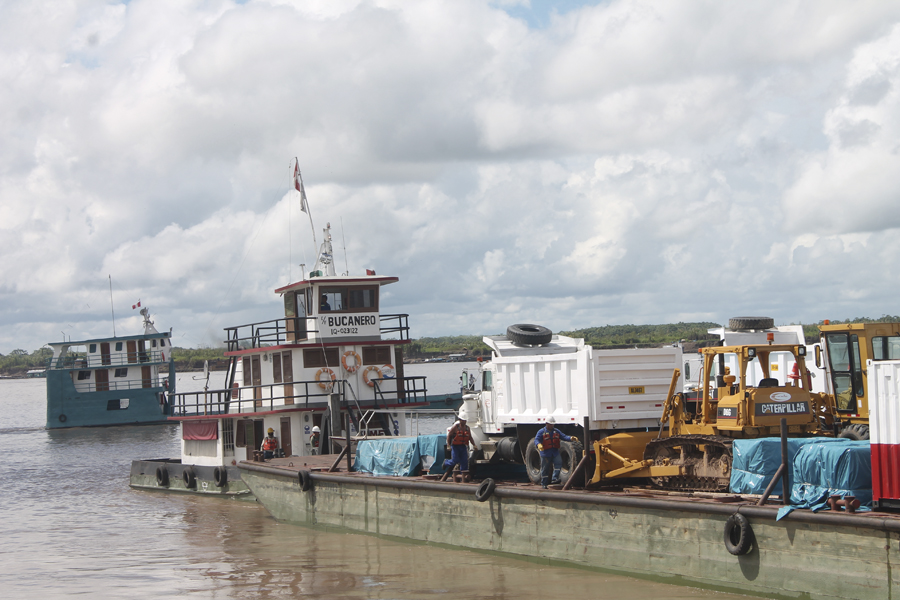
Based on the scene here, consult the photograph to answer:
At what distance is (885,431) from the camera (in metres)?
11.1

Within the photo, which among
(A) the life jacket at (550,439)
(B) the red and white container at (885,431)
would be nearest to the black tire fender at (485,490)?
(A) the life jacket at (550,439)

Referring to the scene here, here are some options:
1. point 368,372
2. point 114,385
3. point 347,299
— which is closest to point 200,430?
point 368,372

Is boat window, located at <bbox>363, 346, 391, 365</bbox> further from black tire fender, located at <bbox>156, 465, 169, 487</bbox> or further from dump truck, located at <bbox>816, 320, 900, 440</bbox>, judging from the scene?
dump truck, located at <bbox>816, 320, 900, 440</bbox>

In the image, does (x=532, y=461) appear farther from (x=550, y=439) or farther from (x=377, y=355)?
(x=377, y=355)

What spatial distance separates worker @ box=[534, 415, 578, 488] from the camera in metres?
15.2

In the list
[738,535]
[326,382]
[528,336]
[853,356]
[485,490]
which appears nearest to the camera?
[738,535]

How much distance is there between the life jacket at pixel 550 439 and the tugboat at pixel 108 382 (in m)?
46.2

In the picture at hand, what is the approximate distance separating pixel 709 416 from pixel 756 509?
2.47 m

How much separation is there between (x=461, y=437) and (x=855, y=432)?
260 inches

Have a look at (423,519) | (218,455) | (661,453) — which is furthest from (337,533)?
(218,455)

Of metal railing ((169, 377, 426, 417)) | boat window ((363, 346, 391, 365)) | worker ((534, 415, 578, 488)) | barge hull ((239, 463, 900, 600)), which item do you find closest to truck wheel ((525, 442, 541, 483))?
worker ((534, 415, 578, 488))

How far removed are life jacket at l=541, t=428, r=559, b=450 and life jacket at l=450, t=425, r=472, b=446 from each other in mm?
2201

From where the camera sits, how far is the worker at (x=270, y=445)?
24.1m

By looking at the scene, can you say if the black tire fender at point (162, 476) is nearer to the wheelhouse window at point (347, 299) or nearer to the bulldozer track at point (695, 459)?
the wheelhouse window at point (347, 299)
